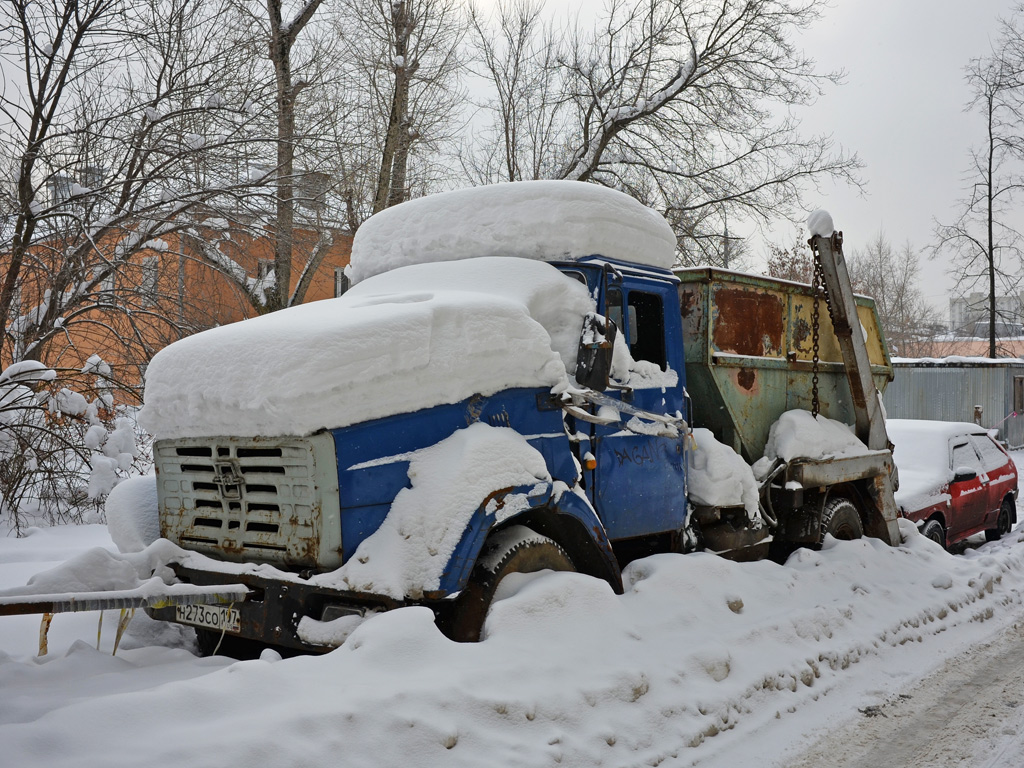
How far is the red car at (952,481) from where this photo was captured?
879 centimetres

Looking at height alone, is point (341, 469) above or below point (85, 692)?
above

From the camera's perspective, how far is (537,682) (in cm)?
364

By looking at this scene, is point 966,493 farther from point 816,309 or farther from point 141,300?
point 141,300

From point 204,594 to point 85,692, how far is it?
0.62m

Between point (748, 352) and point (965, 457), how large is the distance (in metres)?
5.00

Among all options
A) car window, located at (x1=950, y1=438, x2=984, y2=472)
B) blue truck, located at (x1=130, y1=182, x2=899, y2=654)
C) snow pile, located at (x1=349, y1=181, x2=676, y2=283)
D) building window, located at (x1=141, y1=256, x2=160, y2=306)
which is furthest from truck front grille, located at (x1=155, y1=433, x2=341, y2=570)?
car window, located at (x1=950, y1=438, x2=984, y2=472)

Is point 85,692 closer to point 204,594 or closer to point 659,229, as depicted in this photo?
point 204,594

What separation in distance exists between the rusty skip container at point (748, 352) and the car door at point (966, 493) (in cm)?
275

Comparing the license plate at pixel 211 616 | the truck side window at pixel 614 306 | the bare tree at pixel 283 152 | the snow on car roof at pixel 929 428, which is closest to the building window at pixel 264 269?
the bare tree at pixel 283 152

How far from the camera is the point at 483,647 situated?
3725 millimetres

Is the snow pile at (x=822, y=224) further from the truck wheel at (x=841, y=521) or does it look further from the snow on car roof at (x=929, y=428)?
the snow on car roof at (x=929, y=428)

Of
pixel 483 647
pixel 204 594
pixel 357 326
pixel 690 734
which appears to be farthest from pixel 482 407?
pixel 690 734

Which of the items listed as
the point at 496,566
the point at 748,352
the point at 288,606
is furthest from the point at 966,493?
the point at 288,606

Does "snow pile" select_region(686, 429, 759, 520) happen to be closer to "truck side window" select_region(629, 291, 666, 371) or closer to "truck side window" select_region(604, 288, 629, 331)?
"truck side window" select_region(629, 291, 666, 371)
